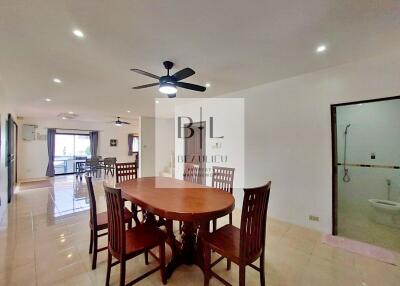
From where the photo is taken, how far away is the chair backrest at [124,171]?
10.5 ft

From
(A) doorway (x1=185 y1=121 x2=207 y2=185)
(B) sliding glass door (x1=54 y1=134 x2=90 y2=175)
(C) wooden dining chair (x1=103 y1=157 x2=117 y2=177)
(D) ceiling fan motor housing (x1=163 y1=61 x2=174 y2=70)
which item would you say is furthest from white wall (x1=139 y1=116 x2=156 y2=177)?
(D) ceiling fan motor housing (x1=163 y1=61 x2=174 y2=70)

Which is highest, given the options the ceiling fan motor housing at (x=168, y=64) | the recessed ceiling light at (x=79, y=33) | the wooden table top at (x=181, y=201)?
the recessed ceiling light at (x=79, y=33)

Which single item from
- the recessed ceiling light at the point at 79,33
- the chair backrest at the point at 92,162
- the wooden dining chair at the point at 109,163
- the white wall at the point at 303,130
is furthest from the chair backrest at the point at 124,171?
the chair backrest at the point at 92,162

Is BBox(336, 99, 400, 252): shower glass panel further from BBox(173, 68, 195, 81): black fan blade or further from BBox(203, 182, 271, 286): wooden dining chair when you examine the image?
BBox(173, 68, 195, 81): black fan blade

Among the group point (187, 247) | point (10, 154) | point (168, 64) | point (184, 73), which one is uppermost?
point (168, 64)

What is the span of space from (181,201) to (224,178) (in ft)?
3.69

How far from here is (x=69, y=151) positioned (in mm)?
8656

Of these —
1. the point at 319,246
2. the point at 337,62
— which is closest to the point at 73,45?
the point at 337,62

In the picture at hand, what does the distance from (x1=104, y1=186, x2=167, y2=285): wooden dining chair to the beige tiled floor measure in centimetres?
31

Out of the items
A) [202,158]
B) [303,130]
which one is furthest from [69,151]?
→ [303,130]

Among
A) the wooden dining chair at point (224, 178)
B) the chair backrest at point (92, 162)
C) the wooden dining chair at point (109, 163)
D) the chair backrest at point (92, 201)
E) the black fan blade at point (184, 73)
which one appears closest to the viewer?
the chair backrest at point (92, 201)

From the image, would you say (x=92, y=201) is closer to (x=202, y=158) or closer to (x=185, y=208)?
(x=185, y=208)

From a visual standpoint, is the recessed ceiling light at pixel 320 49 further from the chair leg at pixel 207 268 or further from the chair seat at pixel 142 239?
the chair seat at pixel 142 239

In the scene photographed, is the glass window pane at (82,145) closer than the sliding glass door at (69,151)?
No
